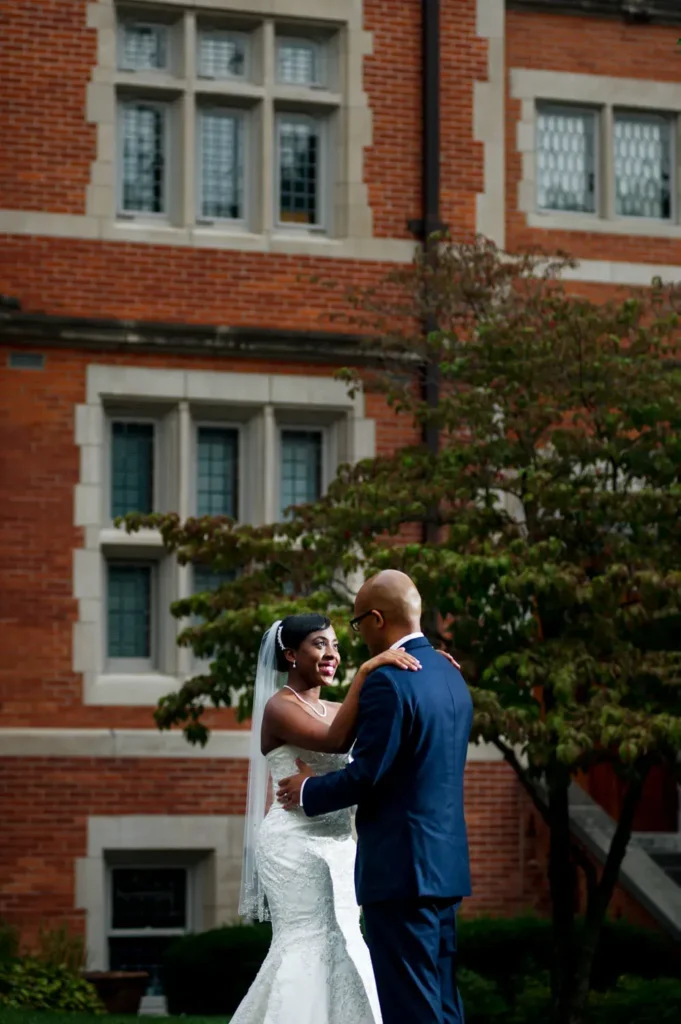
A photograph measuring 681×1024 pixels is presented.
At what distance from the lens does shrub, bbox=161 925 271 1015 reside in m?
15.3

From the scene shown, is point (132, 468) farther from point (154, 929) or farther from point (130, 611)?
point (154, 929)

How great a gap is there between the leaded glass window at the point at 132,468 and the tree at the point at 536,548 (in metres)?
3.40

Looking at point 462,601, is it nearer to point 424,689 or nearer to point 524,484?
point 524,484

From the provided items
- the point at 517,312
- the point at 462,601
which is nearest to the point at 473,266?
the point at 517,312

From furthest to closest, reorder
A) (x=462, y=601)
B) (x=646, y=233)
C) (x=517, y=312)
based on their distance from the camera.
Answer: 1. (x=646, y=233)
2. (x=517, y=312)
3. (x=462, y=601)

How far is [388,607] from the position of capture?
743cm

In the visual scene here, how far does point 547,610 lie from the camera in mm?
12805

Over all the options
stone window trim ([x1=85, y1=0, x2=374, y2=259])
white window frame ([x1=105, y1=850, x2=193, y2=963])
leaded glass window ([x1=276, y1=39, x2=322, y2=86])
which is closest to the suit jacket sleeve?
white window frame ([x1=105, y1=850, x2=193, y2=963])

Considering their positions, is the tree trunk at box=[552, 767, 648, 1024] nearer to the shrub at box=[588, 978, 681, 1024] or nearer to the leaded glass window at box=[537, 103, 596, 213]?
the shrub at box=[588, 978, 681, 1024]

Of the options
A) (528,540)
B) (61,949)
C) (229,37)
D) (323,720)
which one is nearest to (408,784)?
(323,720)

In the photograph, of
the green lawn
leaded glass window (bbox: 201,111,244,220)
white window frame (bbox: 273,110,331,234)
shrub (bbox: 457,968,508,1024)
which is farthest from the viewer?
white window frame (bbox: 273,110,331,234)

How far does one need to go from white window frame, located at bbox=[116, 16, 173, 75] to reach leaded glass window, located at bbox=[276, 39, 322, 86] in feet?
3.13

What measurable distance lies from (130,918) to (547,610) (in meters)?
5.78

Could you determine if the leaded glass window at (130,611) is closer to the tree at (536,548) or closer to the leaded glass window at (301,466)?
the leaded glass window at (301,466)
